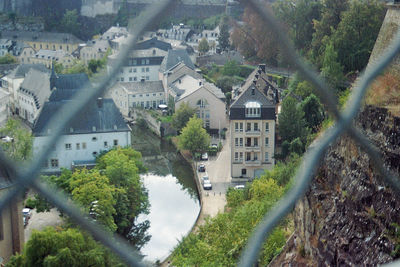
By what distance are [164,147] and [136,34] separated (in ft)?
22.8

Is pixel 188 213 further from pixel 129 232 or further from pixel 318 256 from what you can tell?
pixel 318 256

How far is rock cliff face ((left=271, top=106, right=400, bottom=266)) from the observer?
1.73m

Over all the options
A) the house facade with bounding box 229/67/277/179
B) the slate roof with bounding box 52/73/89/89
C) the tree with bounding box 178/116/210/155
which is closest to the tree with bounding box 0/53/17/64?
the slate roof with bounding box 52/73/89/89

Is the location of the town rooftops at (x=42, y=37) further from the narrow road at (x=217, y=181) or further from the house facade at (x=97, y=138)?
the house facade at (x=97, y=138)

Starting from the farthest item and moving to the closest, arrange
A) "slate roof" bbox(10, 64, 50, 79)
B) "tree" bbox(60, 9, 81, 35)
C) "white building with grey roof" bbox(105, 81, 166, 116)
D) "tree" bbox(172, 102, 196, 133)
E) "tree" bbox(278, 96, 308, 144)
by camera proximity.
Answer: "tree" bbox(60, 9, 81, 35)
"slate roof" bbox(10, 64, 50, 79)
"white building with grey roof" bbox(105, 81, 166, 116)
"tree" bbox(172, 102, 196, 133)
"tree" bbox(278, 96, 308, 144)

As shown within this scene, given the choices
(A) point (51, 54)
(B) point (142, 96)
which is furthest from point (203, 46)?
(B) point (142, 96)

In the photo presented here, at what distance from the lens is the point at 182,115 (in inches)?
287

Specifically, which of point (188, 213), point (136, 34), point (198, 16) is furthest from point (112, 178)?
point (198, 16)

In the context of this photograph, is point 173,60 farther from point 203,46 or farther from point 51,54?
point 51,54

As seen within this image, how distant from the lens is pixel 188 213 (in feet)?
16.0

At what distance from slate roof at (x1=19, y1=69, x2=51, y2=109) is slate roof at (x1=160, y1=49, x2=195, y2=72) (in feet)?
6.74

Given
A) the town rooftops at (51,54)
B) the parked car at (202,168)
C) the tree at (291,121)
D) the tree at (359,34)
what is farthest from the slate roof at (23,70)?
the tree at (359,34)

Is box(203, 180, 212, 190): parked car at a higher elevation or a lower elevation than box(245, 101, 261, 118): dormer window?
lower

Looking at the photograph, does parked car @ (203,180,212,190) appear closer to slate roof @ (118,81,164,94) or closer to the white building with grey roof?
the white building with grey roof
